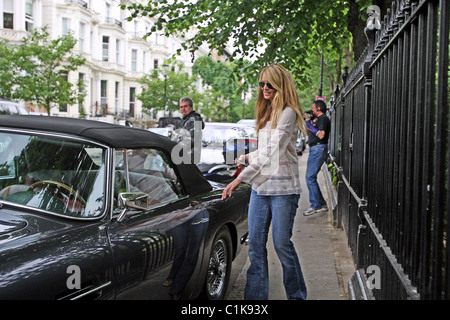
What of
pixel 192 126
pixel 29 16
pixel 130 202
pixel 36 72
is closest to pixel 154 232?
pixel 130 202

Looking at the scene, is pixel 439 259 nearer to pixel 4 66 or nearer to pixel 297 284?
pixel 297 284

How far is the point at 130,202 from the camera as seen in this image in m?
3.05

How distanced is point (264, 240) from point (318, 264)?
1.94 meters

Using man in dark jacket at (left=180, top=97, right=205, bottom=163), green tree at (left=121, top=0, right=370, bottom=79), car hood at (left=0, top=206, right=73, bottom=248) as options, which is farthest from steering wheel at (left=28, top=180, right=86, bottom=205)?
green tree at (left=121, top=0, right=370, bottom=79)

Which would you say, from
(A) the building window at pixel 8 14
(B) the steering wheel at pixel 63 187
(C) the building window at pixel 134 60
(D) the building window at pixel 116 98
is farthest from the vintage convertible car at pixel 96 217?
(C) the building window at pixel 134 60

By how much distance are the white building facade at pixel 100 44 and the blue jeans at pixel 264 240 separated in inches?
1139

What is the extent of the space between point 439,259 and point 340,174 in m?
5.79

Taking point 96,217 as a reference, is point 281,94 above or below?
above

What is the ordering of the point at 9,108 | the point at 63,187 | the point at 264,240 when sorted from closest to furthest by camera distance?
1. the point at 63,187
2. the point at 264,240
3. the point at 9,108

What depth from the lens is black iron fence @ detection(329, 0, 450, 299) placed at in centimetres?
205

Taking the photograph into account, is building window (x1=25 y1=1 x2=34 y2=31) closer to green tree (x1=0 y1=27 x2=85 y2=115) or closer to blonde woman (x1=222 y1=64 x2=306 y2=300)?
green tree (x1=0 y1=27 x2=85 y2=115)

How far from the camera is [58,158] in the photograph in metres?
3.17

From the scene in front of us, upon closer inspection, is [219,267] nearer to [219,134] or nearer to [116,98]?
Result: [219,134]

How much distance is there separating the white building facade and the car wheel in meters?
28.4
